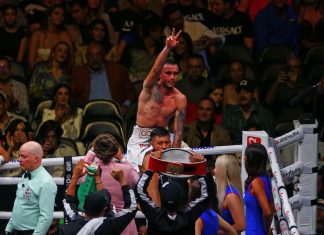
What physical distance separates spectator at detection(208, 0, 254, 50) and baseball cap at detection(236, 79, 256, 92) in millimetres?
897

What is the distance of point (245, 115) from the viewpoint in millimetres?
13766

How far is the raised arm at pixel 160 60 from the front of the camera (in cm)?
1087

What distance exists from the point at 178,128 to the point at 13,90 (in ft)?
10.7

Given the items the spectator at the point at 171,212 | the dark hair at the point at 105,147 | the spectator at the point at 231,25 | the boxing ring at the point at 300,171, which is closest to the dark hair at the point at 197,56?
the spectator at the point at 231,25

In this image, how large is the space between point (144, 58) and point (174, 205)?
646cm

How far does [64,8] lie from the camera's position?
14.8 metres

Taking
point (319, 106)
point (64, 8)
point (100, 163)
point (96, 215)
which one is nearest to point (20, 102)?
point (64, 8)

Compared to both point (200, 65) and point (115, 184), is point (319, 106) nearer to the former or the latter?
point (200, 65)

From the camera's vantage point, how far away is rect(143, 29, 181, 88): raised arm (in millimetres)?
10867

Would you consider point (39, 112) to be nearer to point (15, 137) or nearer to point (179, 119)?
point (15, 137)

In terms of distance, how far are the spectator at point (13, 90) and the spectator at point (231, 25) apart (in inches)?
101

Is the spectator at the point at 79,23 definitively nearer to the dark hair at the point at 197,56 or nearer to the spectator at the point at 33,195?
the dark hair at the point at 197,56

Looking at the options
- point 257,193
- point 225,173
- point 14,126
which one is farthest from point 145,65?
point 257,193

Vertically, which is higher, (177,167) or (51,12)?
(51,12)
